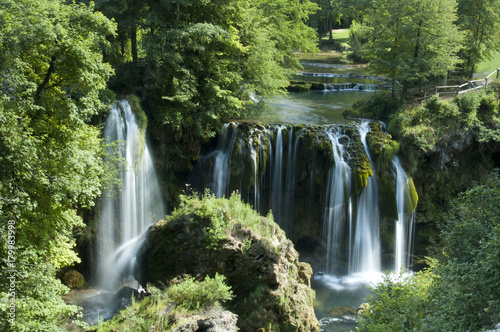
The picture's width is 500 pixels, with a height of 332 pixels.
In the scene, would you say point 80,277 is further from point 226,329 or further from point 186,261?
point 226,329

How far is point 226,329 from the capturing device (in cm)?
886

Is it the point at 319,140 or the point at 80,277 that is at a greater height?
the point at 319,140

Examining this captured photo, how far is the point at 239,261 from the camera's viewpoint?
10.6 metres

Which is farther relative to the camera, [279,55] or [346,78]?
[346,78]

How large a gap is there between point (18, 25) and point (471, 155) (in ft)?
68.7

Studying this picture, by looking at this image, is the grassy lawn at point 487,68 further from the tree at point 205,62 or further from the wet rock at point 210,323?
the wet rock at point 210,323

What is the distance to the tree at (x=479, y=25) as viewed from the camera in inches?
949

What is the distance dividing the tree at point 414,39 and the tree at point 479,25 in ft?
17.1

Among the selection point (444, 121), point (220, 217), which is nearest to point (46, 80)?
point (220, 217)

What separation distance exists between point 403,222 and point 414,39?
9.00 metres

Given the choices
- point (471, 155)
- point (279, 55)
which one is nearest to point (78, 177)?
point (279, 55)

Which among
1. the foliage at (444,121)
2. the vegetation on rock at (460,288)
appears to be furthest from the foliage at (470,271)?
the foliage at (444,121)

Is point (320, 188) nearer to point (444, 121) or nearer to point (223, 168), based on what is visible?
point (223, 168)

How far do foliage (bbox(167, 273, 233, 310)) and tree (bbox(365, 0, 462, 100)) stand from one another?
1470cm
